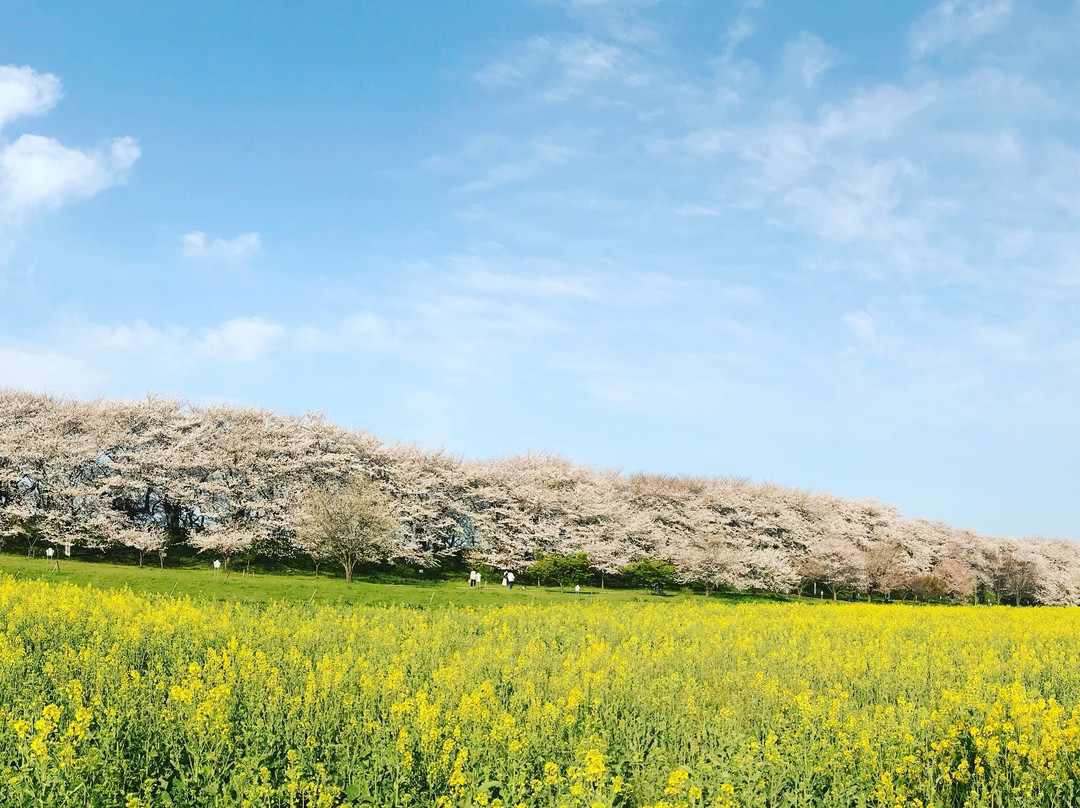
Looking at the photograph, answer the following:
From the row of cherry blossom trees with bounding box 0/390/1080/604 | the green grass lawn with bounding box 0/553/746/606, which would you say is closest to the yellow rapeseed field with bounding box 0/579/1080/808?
the green grass lawn with bounding box 0/553/746/606

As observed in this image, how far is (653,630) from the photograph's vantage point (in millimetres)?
18500

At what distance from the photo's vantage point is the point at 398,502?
2434 inches

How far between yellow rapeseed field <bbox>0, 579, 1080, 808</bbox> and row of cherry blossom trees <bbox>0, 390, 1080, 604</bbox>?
40797mm

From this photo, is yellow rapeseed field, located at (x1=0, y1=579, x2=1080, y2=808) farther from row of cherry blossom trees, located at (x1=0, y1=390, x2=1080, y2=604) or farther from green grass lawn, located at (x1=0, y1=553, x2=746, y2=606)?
row of cherry blossom trees, located at (x1=0, y1=390, x2=1080, y2=604)

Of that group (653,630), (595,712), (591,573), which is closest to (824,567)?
(591,573)

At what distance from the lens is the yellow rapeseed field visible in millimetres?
6867

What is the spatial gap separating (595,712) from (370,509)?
127ft

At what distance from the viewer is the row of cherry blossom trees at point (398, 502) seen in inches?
2117

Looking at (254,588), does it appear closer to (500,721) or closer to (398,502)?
(398,502)

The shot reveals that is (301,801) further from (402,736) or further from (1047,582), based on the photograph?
(1047,582)

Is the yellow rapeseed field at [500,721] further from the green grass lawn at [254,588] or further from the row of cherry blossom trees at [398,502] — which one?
the row of cherry blossom trees at [398,502]

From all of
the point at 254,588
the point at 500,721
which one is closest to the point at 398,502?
the point at 254,588

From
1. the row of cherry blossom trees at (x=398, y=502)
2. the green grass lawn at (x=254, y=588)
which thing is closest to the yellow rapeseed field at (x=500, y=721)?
the green grass lawn at (x=254, y=588)

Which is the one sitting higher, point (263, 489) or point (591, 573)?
point (263, 489)
